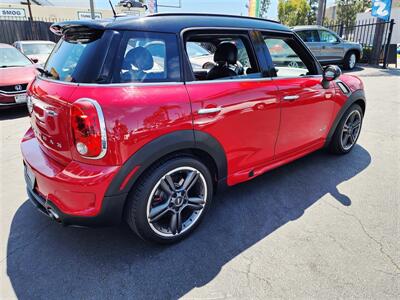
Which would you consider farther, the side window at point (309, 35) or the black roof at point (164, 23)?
the side window at point (309, 35)

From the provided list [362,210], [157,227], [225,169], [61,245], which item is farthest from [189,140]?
[362,210]

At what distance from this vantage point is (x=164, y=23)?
2217 millimetres

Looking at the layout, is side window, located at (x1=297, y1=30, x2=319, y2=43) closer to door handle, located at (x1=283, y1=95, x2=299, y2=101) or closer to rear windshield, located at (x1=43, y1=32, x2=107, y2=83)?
door handle, located at (x1=283, y1=95, x2=299, y2=101)

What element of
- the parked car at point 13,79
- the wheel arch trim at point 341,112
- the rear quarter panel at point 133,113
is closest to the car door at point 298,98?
the wheel arch trim at point 341,112

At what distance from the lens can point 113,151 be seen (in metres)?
1.92

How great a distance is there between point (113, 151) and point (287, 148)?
6.26ft

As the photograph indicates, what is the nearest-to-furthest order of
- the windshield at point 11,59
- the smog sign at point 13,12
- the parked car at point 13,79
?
the parked car at point 13,79
the windshield at point 11,59
the smog sign at point 13,12

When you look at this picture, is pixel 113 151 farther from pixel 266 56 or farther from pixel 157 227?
pixel 266 56

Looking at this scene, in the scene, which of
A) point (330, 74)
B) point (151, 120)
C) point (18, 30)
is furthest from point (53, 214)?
point (18, 30)

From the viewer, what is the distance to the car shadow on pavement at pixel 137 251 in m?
2.04

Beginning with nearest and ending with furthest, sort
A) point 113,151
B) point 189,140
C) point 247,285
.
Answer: point 113,151 → point 247,285 → point 189,140

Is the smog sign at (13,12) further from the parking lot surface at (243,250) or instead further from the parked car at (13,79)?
the parking lot surface at (243,250)

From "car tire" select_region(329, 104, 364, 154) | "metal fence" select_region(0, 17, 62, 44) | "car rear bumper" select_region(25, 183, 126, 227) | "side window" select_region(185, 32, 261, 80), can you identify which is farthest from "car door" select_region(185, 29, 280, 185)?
"metal fence" select_region(0, 17, 62, 44)

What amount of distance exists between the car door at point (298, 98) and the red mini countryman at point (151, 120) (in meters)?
0.03
